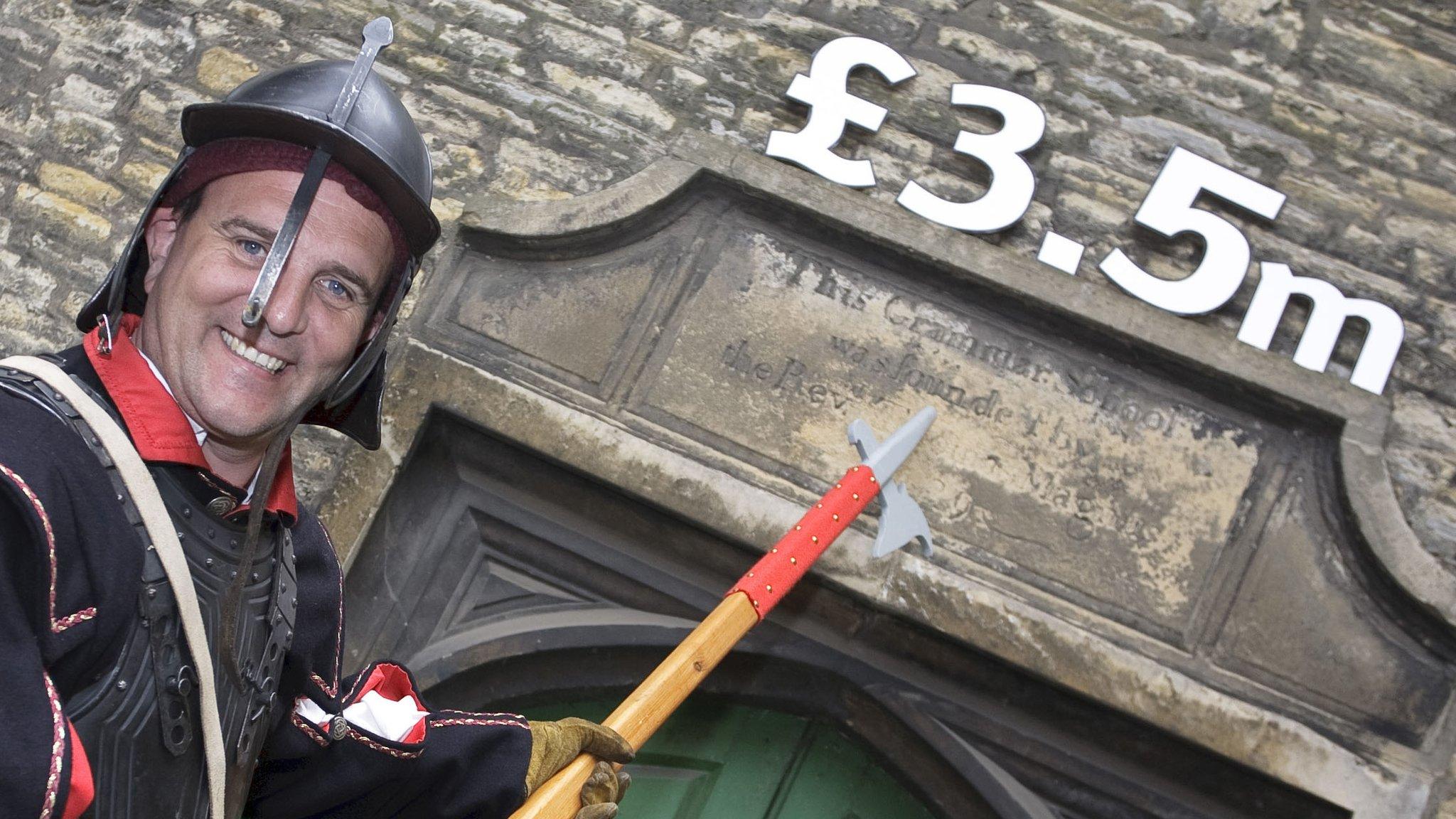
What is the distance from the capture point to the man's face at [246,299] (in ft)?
4.92

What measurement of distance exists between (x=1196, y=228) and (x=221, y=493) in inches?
90.9

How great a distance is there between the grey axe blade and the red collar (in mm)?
1332

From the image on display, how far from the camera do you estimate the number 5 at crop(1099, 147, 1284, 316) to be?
9.01ft

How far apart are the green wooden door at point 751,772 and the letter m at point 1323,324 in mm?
1455

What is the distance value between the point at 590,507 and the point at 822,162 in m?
1.04

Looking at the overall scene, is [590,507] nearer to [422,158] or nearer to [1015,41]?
[422,158]

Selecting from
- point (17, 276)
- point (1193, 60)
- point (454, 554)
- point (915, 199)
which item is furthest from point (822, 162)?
point (17, 276)

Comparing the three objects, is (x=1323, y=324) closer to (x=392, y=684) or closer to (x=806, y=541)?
(x=806, y=541)

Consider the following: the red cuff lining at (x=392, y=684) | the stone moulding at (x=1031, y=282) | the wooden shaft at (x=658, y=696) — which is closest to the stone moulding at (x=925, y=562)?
the stone moulding at (x=1031, y=282)

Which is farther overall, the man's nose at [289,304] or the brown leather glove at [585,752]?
the brown leather glove at [585,752]

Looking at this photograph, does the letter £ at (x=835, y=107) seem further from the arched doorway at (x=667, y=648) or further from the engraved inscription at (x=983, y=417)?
the arched doorway at (x=667, y=648)

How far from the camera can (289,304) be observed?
5.00ft

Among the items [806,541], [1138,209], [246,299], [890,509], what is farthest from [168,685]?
[1138,209]

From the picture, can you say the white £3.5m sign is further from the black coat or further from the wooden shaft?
the black coat
